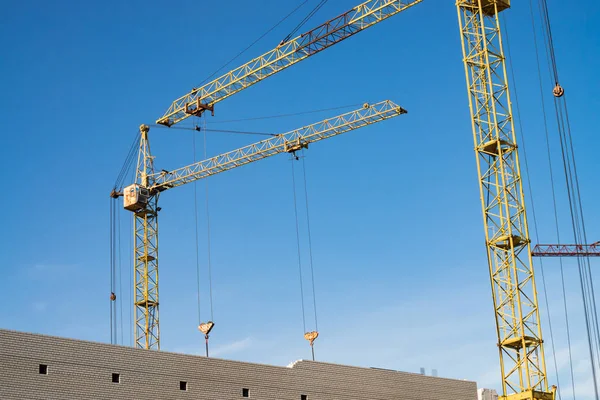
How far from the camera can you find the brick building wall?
1977 inches

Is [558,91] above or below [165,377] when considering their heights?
above

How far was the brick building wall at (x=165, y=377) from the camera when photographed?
50219 millimetres

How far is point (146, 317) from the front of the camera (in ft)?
337

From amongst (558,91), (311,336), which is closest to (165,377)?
(311,336)

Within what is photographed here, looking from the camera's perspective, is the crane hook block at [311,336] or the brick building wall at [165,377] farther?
the crane hook block at [311,336]

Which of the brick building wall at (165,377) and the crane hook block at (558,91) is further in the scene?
the crane hook block at (558,91)

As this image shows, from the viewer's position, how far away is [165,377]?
55.7 metres

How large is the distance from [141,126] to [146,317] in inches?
903

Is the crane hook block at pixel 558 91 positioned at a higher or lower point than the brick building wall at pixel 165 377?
higher

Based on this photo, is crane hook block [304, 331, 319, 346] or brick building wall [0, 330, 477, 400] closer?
brick building wall [0, 330, 477, 400]

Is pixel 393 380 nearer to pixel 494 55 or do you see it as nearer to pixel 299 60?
pixel 494 55

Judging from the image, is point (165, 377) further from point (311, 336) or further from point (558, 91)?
point (558, 91)

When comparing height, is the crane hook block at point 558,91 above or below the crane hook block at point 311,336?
above

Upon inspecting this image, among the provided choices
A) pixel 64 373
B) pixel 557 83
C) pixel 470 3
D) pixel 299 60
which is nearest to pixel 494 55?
pixel 470 3
